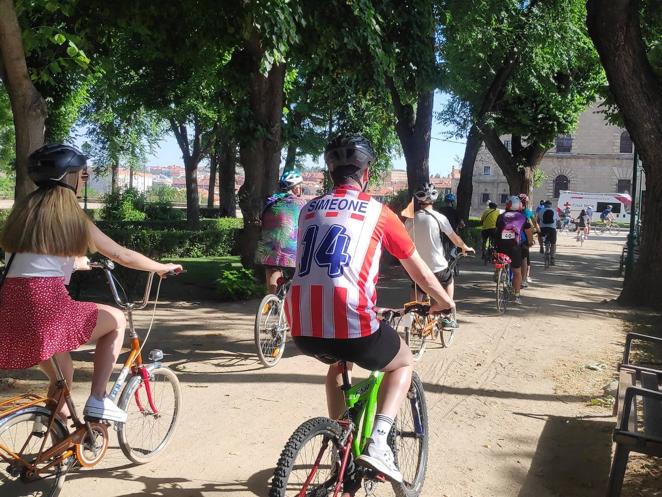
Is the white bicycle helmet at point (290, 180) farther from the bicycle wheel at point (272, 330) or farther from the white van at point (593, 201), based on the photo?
the white van at point (593, 201)

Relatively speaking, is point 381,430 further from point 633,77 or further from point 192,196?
point 192,196

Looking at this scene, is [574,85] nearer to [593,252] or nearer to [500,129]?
[500,129]

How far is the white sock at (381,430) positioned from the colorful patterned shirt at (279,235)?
4.52 m

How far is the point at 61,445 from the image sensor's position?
363 centimetres

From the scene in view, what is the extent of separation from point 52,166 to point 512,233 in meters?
9.50

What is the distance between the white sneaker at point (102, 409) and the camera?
3830 mm

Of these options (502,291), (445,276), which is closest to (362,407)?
(445,276)

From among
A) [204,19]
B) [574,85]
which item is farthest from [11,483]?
[574,85]

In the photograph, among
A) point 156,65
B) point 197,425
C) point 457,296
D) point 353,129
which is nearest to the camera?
point 197,425

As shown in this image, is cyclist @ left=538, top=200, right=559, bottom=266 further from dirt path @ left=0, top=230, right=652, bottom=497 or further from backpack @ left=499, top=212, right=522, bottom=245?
dirt path @ left=0, top=230, right=652, bottom=497

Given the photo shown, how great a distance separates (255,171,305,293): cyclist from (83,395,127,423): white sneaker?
158 inches

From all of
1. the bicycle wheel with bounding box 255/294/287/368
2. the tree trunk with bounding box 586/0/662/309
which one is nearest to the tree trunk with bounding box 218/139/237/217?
the tree trunk with bounding box 586/0/662/309

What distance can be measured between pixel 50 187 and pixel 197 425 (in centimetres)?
249

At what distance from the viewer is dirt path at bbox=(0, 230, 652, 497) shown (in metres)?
4.49
